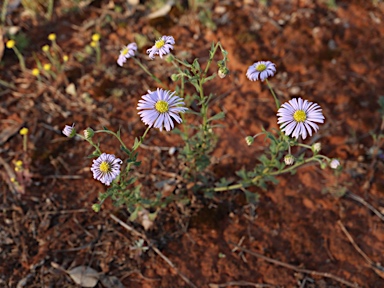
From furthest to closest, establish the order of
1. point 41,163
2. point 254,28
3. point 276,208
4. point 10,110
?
point 254,28 < point 10,110 < point 41,163 < point 276,208

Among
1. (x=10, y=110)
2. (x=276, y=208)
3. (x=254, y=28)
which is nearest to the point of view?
(x=276, y=208)

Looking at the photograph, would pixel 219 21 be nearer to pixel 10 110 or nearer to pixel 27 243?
pixel 10 110

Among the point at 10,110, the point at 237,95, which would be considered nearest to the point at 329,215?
the point at 237,95

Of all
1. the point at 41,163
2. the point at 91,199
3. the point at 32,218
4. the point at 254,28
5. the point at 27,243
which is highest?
the point at 254,28

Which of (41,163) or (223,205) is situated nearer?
(223,205)

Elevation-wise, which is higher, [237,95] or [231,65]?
[231,65]

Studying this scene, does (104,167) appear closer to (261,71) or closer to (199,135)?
(199,135)
